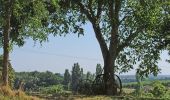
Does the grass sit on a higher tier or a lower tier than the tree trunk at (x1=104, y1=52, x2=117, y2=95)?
lower

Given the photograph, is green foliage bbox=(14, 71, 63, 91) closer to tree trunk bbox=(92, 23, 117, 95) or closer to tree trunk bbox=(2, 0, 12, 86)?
tree trunk bbox=(92, 23, 117, 95)

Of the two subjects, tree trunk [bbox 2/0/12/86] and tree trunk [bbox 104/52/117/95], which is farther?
tree trunk [bbox 104/52/117/95]

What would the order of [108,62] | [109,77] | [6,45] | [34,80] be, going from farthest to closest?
[34,80] → [108,62] → [109,77] → [6,45]

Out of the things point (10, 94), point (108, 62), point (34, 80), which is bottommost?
point (10, 94)

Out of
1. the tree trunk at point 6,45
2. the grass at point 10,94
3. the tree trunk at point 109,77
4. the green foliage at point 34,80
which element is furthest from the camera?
the green foliage at point 34,80

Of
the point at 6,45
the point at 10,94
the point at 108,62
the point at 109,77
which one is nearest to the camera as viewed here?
the point at 10,94

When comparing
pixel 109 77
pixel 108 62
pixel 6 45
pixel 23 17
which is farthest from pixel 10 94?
pixel 108 62

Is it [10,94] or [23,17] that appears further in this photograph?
[23,17]

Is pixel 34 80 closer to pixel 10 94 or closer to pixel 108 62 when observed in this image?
pixel 108 62

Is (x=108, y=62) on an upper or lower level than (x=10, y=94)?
upper

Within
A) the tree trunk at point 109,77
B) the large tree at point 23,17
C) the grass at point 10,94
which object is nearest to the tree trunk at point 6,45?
the large tree at point 23,17

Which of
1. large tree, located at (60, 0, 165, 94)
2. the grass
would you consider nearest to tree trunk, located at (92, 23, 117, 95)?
large tree, located at (60, 0, 165, 94)

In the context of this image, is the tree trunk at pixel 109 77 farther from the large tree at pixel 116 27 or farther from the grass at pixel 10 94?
the grass at pixel 10 94

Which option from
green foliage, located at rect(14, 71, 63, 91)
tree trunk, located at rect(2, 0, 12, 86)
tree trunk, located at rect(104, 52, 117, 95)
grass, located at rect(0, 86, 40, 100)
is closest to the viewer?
grass, located at rect(0, 86, 40, 100)
